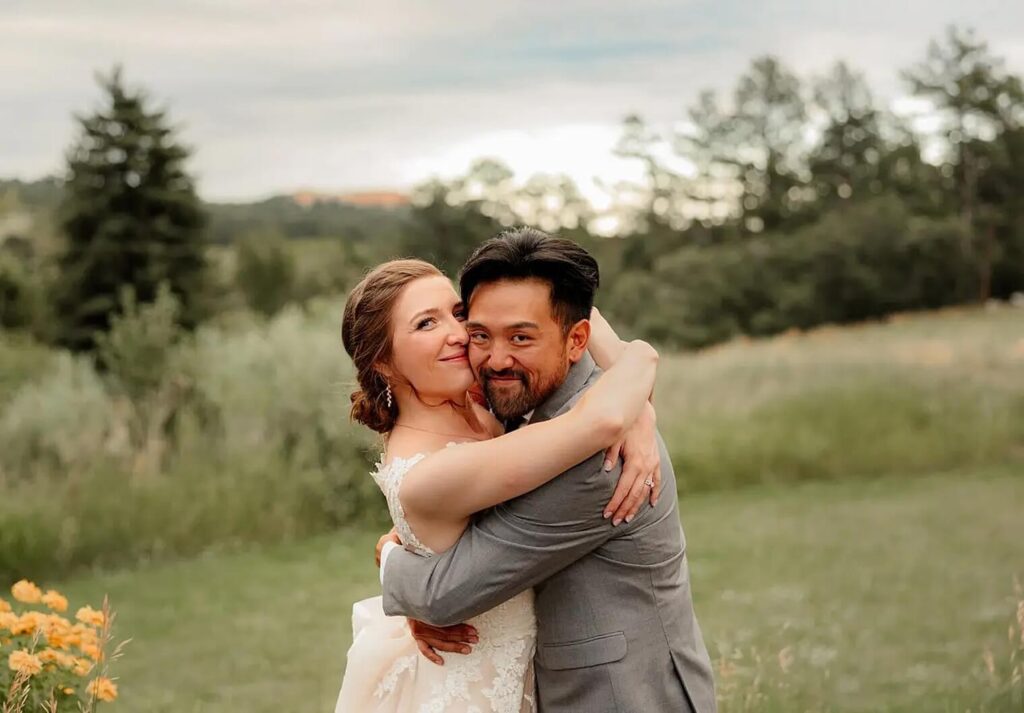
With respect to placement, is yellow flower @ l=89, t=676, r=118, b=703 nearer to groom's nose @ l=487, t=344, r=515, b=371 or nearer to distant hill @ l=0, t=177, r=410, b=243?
groom's nose @ l=487, t=344, r=515, b=371

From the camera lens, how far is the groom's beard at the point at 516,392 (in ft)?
8.55

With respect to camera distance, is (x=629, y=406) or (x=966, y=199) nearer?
(x=629, y=406)

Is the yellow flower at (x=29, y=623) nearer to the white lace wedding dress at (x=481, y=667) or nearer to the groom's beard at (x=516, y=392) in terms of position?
the white lace wedding dress at (x=481, y=667)

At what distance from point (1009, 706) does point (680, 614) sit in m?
3.14

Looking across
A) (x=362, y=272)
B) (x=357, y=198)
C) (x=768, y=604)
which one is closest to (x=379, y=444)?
(x=362, y=272)

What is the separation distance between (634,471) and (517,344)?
1.29 ft

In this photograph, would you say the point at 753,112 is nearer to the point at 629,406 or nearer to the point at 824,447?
the point at 824,447

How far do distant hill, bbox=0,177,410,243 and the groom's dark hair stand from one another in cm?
2740

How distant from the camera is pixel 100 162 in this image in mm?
23484

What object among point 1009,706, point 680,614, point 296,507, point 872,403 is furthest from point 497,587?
point 872,403

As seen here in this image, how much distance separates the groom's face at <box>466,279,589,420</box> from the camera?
254 centimetres

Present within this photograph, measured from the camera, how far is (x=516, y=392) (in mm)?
2623

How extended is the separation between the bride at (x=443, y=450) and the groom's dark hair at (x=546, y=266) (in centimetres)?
8

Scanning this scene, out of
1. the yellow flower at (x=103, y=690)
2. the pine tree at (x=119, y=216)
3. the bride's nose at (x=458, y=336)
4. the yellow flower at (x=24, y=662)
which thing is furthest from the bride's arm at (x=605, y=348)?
the pine tree at (x=119, y=216)
